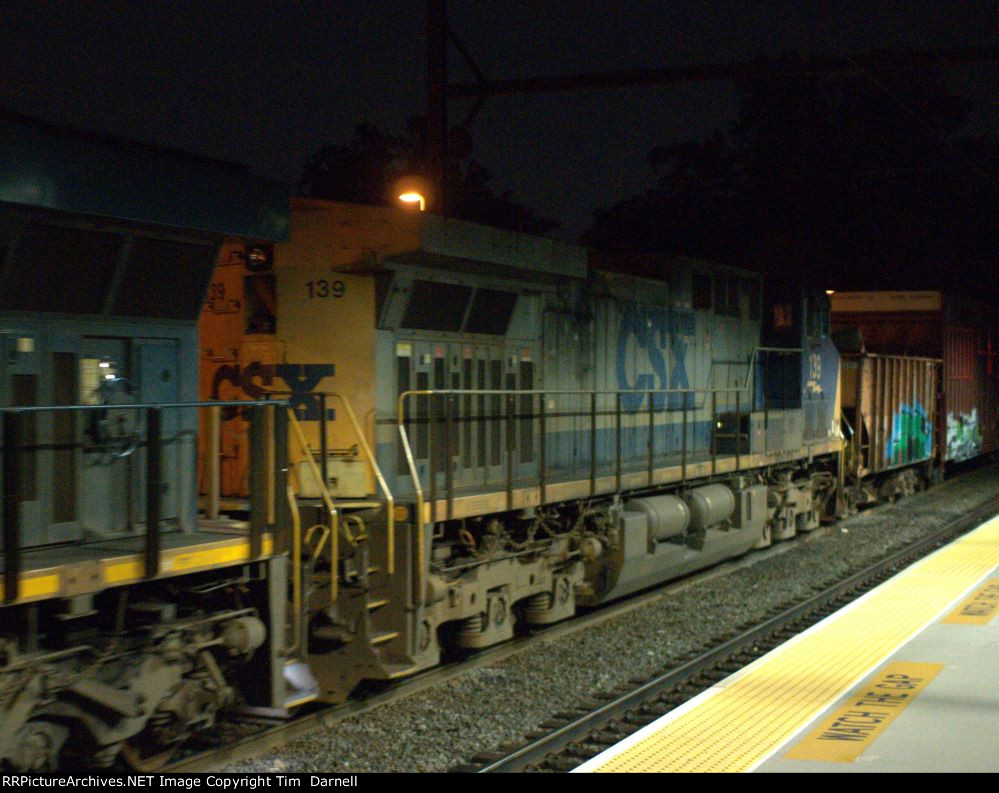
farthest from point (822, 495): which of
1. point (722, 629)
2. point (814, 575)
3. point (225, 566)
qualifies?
point (225, 566)

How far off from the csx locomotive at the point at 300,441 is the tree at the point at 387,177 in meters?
30.3

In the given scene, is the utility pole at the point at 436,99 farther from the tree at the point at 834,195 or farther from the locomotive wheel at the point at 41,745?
the tree at the point at 834,195

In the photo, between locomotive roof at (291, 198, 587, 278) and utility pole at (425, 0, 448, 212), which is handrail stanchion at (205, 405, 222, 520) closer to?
locomotive roof at (291, 198, 587, 278)

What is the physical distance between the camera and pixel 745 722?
6.00 meters

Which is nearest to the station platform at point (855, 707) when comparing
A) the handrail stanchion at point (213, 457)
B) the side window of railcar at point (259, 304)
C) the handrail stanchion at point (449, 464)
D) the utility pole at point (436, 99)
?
the handrail stanchion at point (449, 464)

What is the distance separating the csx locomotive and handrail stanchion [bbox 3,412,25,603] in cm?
1

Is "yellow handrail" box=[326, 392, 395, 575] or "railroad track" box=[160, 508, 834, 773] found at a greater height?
"yellow handrail" box=[326, 392, 395, 575]

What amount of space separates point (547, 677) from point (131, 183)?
463cm

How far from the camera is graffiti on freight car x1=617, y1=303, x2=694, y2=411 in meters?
11.7

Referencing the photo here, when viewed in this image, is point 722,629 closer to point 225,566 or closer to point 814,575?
point 814,575

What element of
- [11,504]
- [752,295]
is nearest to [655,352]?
[752,295]

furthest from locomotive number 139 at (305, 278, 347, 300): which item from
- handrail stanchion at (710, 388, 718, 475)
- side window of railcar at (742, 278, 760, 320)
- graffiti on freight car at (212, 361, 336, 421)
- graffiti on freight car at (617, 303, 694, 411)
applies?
side window of railcar at (742, 278, 760, 320)

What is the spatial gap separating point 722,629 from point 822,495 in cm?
738

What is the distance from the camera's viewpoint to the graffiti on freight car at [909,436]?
62.6 feet
